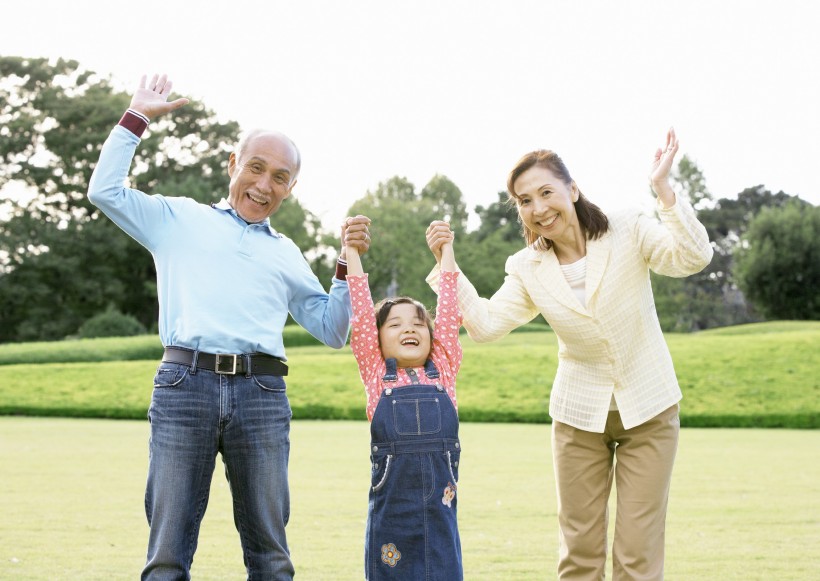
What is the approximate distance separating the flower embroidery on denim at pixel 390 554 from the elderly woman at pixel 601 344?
77cm

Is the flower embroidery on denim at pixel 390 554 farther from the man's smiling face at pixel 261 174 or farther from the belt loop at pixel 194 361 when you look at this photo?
the man's smiling face at pixel 261 174

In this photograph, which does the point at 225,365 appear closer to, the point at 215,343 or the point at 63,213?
the point at 215,343

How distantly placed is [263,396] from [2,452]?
29.0 ft

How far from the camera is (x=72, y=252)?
36812mm

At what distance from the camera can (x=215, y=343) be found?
3322mm

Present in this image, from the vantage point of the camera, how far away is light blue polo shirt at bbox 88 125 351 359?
3326 millimetres

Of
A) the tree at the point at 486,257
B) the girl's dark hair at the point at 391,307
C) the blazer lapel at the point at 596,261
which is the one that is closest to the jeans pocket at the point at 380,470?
the girl's dark hair at the point at 391,307

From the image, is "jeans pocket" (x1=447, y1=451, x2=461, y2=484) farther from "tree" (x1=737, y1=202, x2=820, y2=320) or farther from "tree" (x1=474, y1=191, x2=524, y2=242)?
"tree" (x1=474, y1=191, x2=524, y2=242)

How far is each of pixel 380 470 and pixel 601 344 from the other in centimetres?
99

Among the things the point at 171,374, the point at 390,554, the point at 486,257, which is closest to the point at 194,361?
the point at 171,374

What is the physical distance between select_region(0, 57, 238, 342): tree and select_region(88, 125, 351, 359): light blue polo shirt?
32742 millimetres

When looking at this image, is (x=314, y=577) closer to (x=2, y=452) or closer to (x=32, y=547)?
(x=32, y=547)

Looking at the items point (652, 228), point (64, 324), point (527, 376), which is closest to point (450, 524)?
point (652, 228)

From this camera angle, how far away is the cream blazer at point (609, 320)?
369 centimetres
